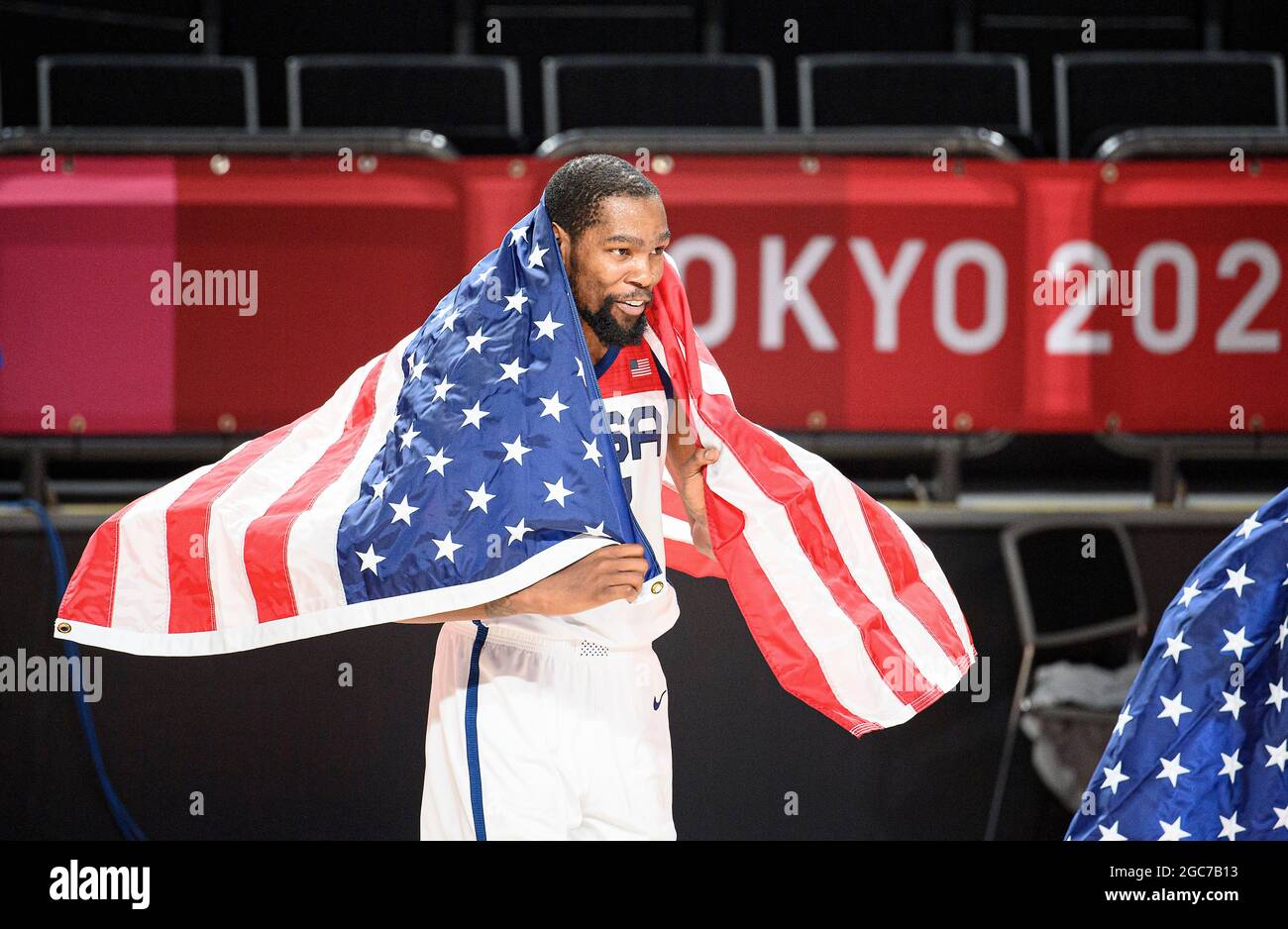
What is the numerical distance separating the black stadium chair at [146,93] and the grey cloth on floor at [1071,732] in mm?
3200

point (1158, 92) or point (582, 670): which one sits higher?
point (1158, 92)

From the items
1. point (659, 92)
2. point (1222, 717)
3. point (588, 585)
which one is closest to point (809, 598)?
point (588, 585)

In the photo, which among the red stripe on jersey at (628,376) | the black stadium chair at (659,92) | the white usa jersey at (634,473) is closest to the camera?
the white usa jersey at (634,473)

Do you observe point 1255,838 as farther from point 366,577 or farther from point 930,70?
Result: point 930,70

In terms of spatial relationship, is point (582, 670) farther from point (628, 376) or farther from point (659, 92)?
point (659, 92)

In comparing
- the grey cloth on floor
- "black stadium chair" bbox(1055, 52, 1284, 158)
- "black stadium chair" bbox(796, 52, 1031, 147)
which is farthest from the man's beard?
"black stadium chair" bbox(1055, 52, 1284, 158)

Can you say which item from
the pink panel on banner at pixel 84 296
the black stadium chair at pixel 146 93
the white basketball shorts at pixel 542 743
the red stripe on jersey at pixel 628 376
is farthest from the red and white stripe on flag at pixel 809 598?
the black stadium chair at pixel 146 93

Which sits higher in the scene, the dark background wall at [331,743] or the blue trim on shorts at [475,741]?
the blue trim on shorts at [475,741]

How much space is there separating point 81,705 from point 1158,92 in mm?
4139

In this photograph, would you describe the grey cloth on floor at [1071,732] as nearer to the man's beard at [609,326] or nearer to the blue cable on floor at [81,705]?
the man's beard at [609,326]

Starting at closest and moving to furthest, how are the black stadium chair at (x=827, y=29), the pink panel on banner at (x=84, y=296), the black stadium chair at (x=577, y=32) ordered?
1. the pink panel on banner at (x=84, y=296)
2. the black stadium chair at (x=577, y=32)
3. the black stadium chair at (x=827, y=29)

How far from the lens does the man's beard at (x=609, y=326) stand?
2.68 meters

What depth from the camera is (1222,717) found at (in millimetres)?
2652

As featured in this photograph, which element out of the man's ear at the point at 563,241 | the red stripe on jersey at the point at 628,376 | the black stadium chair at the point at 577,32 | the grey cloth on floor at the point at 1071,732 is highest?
the black stadium chair at the point at 577,32
